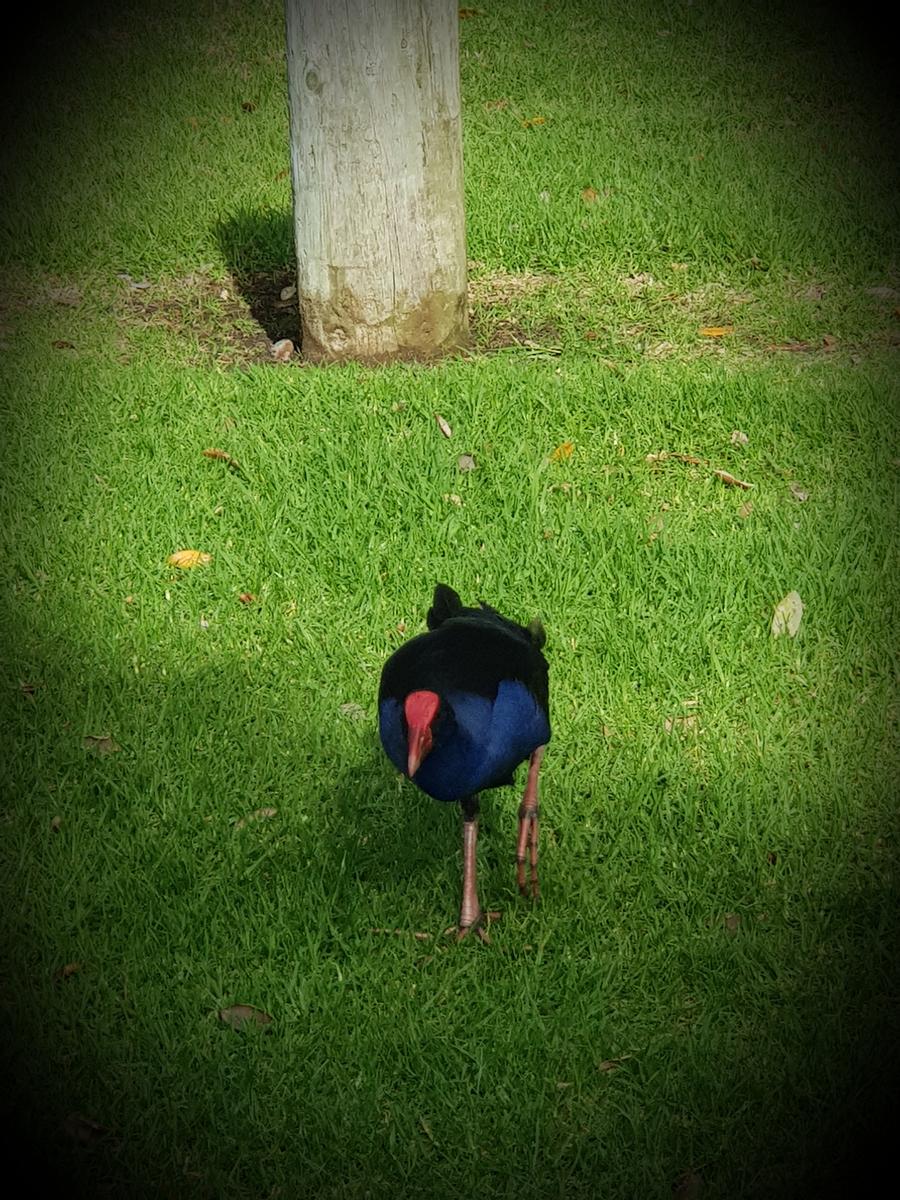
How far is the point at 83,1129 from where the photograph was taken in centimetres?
270

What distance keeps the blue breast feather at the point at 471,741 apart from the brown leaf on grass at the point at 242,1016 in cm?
62

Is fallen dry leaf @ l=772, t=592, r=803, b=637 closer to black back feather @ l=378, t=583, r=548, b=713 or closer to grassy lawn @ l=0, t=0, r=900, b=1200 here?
grassy lawn @ l=0, t=0, r=900, b=1200

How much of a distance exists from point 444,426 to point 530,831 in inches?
87.9

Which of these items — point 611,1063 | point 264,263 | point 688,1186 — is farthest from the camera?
point 264,263

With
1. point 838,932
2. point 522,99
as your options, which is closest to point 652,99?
point 522,99

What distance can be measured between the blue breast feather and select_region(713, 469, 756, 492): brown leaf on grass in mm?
2104

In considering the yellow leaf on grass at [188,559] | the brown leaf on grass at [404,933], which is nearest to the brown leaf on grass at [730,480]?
the yellow leaf on grass at [188,559]

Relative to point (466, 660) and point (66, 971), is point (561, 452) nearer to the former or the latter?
point (466, 660)

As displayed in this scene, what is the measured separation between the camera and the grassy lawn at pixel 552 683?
2752 mm

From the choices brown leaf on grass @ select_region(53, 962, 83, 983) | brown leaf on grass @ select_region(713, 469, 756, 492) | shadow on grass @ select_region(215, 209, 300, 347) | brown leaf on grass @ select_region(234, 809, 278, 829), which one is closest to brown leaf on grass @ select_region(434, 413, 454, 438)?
brown leaf on grass @ select_region(713, 469, 756, 492)

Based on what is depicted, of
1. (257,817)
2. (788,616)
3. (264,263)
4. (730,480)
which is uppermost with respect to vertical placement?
(264,263)

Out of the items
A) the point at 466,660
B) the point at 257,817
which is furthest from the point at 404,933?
the point at 466,660

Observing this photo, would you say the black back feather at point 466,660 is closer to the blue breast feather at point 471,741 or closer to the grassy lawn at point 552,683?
the blue breast feather at point 471,741

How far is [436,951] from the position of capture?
10.2ft
